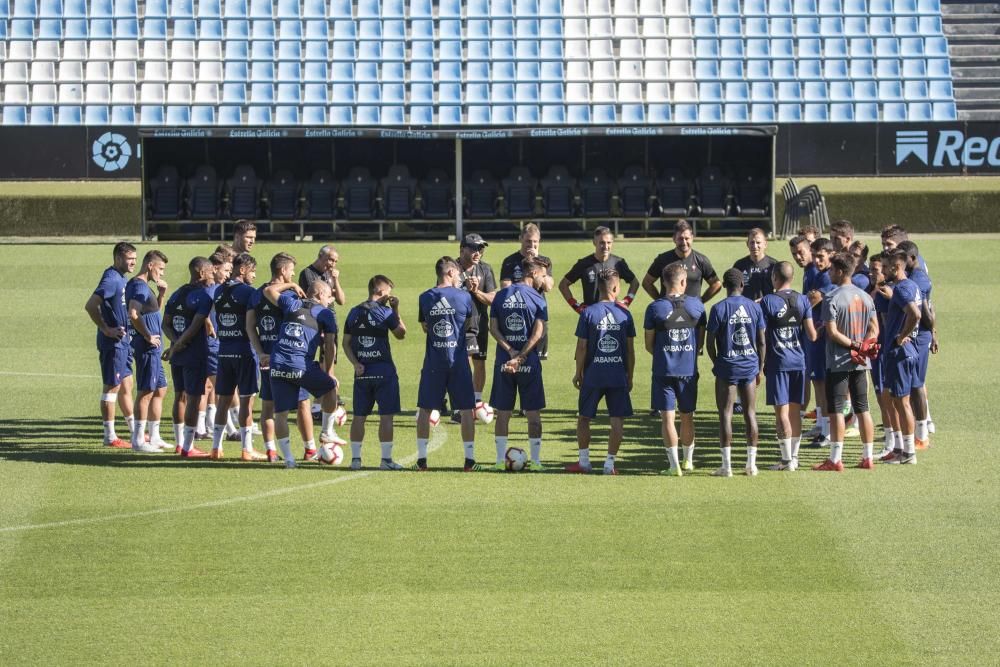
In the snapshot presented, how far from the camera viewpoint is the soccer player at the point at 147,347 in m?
14.4

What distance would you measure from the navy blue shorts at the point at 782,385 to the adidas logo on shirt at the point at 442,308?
2829 mm

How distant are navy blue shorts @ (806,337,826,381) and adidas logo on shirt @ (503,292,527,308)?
3.00m

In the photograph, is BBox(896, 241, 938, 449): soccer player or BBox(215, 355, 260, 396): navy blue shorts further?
BBox(896, 241, 938, 449): soccer player

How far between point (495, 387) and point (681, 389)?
5.42 ft

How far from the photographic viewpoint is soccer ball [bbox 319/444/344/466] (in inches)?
547

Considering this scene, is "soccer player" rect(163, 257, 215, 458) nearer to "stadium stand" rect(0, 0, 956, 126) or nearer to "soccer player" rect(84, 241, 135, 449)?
"soccer player" rect(84, 241, 135, 449)

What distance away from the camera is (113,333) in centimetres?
1450

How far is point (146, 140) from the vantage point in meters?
32.1

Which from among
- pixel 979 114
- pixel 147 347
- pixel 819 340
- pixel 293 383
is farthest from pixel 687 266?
pixel 979 114

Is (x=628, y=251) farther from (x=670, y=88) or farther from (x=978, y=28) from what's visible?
(x=978, y=28)

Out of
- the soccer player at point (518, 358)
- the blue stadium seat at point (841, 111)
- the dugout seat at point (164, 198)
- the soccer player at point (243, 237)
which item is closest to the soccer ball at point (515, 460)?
the soccer player at point (518, 358)

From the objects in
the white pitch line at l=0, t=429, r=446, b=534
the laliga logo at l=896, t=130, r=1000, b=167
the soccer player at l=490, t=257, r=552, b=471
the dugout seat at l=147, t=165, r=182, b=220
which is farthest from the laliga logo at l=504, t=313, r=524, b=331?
the laliga logo at l=896, t=130, r=1000, b=167

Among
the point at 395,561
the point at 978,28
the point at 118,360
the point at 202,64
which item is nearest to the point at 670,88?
the point at 978,28

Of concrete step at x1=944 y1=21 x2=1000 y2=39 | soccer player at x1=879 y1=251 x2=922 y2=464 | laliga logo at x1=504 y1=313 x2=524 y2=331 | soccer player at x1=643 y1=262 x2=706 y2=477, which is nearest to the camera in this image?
soccer player at x1=643 y1=262 x2=706 y2=477
